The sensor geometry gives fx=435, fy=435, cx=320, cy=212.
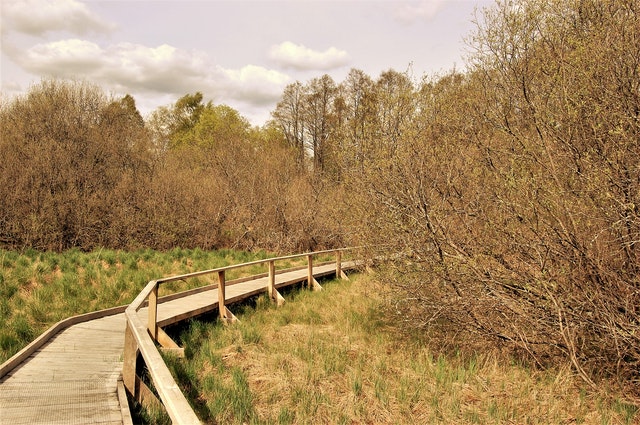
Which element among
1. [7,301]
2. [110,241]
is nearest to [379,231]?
[7,301]

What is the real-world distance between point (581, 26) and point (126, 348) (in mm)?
6805

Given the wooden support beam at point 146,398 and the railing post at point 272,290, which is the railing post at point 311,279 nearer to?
the railing post at point 272,290

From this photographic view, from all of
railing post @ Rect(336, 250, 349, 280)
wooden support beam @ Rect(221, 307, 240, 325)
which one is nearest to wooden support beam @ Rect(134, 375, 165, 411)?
wooden support beam @ Rect(221, 307, 240, 325)

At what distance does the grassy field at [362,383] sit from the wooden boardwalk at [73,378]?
0.88 meters

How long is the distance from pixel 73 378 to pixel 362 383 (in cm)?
331

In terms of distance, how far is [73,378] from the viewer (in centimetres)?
471

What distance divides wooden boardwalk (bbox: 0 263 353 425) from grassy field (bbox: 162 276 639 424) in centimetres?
88

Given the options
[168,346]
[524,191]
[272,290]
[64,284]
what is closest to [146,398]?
[168,346]

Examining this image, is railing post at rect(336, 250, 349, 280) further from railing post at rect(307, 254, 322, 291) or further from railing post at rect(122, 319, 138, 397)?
railing post at rect(122, 319, 138, 397)

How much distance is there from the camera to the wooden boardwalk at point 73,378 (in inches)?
151

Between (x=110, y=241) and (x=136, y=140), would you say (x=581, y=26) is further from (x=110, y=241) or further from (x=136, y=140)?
(x=136, y=140)

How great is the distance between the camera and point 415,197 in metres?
6.32

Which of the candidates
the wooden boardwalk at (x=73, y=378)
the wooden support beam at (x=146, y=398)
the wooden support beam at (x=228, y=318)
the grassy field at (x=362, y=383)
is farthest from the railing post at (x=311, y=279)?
the wooden support beam at (x=146, y=398)

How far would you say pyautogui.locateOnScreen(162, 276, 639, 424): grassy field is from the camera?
4.71 meters
